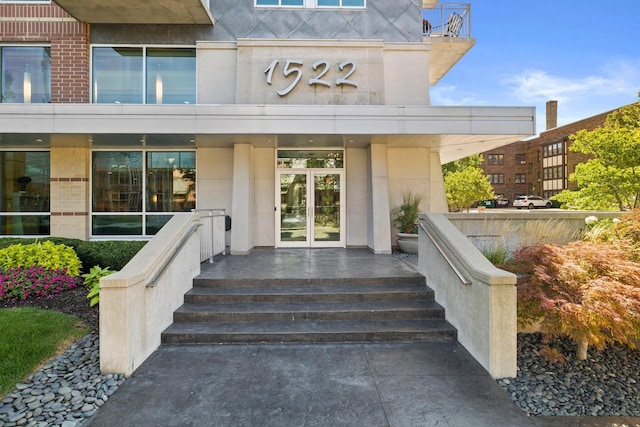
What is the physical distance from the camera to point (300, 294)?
6188 millimetres

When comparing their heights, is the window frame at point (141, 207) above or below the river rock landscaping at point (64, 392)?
above

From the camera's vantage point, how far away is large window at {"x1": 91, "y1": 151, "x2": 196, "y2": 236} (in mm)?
11031

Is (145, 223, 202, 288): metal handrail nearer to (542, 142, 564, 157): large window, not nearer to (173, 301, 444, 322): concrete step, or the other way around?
(173, 301, 444, 322): concrete step

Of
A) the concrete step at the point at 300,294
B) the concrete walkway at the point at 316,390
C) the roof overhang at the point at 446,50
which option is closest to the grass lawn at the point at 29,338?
the concrete walkway at the point at 316,390

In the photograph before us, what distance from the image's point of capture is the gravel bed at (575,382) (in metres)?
3.88

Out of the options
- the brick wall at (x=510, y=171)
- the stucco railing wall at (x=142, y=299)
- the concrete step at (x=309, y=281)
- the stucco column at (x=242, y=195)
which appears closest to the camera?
the stucco railing wall at (x=142, y=299)

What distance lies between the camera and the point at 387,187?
1049 centimetres

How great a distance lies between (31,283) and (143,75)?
22.4ft

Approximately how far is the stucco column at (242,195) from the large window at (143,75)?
243 cm

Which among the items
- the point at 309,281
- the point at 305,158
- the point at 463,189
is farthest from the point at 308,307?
the point at 463,189

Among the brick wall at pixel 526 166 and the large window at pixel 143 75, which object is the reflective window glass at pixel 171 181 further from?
the brick wall at pixel 526 166

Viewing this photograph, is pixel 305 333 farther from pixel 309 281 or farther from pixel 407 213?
pixel 407 213

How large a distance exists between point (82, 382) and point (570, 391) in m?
5.75

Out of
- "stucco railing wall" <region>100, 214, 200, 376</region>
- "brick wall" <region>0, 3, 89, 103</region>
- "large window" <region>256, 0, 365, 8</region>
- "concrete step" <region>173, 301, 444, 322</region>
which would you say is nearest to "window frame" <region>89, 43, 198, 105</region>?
"brick wall" <region>0, 3, 89, 103</region>
